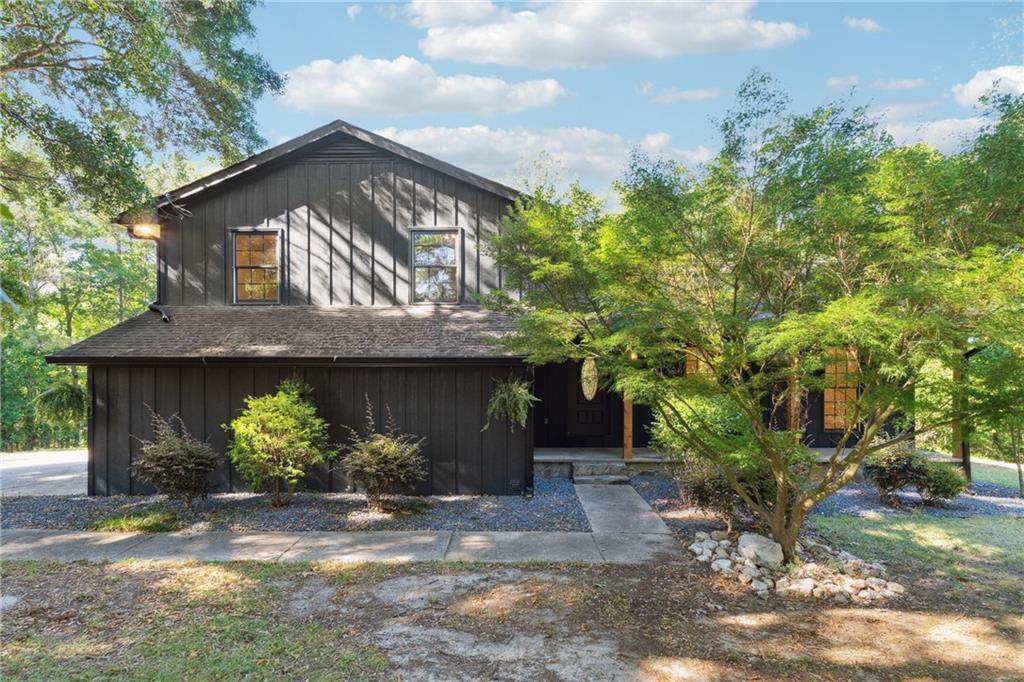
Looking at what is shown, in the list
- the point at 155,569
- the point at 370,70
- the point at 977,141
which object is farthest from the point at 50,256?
the point at 977,141

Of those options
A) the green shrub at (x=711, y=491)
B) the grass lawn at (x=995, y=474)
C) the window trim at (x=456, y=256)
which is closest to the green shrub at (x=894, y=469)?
the green shrub at (x=711, y=491)

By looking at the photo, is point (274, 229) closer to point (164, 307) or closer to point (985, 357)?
point (164, 307)

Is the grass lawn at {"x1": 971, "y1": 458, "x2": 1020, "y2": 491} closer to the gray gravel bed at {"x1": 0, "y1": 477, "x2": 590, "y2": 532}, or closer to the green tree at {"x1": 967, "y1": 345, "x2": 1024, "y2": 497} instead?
the green tree at {"x1": 967, "y1": 345, "x2": 1024, "y2": 497}

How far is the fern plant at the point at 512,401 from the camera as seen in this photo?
315 inches

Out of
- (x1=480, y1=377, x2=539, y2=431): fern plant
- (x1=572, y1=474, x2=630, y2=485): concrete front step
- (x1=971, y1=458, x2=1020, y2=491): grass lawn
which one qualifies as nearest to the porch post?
(x1=572, y1=474, x2=630, y2=485): concrete front step

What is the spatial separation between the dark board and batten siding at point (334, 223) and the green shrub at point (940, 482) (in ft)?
23.7

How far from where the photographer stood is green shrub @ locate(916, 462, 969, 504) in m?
7.90

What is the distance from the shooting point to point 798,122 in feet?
16.0

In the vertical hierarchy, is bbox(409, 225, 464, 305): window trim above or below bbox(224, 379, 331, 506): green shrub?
above

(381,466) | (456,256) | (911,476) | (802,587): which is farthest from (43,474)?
(911,476)

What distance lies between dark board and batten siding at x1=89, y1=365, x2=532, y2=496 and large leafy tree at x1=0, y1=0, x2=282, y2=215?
10.5 feet

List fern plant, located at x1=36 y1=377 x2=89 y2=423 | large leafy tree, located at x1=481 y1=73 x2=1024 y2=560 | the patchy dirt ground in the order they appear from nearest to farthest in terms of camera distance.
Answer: the patchy dirt ground
large leafy tree, located at x1=481 y1=73 x2=1024 y2=560
fern plant, located at x1=36 y1=377 x2=89 y2=423

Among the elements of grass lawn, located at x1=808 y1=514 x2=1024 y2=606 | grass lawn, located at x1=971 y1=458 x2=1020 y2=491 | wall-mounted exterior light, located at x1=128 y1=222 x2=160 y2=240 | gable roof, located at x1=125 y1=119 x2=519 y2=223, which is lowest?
grass lawn, located at x1=971 y1=458 x2=1020 y2=491

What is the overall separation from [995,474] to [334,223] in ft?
45.5
